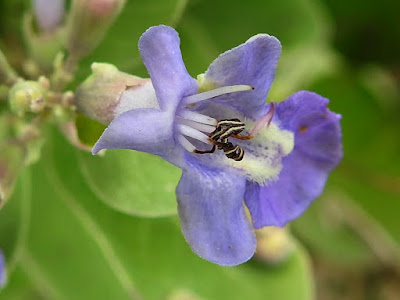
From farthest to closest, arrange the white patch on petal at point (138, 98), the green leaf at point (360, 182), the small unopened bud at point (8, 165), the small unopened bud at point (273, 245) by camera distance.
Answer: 1. the green leaf at point (360, 182)
2. the small unopened bud at point (273, 245)
3. the small unopened bud at point (8, 165)
4. the white patch on petal at point (138, 98)

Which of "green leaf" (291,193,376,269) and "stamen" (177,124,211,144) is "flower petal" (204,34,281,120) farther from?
"green leaf" (291,193,376,269)

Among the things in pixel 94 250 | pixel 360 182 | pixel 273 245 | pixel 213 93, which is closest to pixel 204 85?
pixel 213 93

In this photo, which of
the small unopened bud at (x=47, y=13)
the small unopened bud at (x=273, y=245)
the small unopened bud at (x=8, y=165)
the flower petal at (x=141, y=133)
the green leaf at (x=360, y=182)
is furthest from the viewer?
the green leaf at (x=360, y=182)

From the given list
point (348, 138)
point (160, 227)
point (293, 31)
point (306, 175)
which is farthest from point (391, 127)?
point (306, 175)

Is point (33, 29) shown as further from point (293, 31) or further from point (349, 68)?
point (349, 68)

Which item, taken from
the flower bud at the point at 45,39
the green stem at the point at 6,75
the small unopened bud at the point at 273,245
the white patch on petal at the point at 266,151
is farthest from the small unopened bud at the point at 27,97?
the small unopened bud at the point at 273,245

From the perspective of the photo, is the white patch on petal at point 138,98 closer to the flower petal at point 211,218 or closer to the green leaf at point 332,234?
the flower petal at point 211,218

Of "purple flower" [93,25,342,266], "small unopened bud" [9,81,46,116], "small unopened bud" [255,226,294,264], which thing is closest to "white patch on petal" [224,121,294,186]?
"purple flower" [93,25,342,266]

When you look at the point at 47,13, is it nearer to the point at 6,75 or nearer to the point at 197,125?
the point at 6,75
